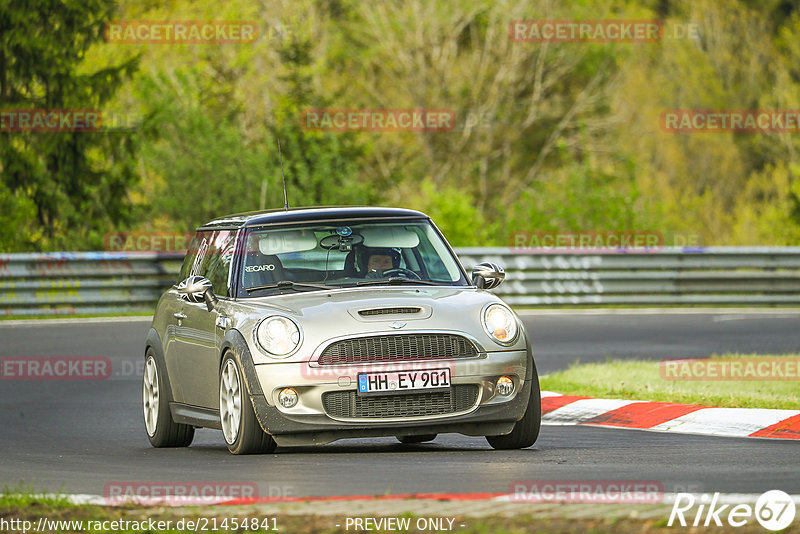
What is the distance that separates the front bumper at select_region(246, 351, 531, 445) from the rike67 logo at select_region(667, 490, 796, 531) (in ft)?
9.27

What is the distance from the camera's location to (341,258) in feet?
33.9

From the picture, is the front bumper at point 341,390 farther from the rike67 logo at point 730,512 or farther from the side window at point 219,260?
the rike67 logo at point 730,512

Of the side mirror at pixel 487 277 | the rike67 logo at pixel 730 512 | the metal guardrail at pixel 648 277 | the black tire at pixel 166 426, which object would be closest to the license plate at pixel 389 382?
the side mirror at pixel 487 277

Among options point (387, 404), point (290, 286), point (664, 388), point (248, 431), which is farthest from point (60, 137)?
point (387, 404)

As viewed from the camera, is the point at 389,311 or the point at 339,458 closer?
the point at 339,458

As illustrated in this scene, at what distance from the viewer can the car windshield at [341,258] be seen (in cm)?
1014

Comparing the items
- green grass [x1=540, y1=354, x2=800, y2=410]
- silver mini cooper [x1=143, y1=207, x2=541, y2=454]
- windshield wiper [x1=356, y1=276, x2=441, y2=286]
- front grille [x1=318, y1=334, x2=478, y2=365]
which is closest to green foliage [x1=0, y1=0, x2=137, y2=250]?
green grass [x1=540, y1=354, x2=800, y2=410]

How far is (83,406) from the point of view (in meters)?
14.0

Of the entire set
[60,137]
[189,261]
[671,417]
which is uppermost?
[60,137]

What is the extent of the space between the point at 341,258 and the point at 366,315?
1082 mm

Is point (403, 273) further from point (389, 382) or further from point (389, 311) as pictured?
point (389, 382)

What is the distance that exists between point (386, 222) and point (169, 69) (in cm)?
3233

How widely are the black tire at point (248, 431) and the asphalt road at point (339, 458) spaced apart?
107mm

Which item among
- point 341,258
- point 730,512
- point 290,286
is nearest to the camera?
point 730,512
